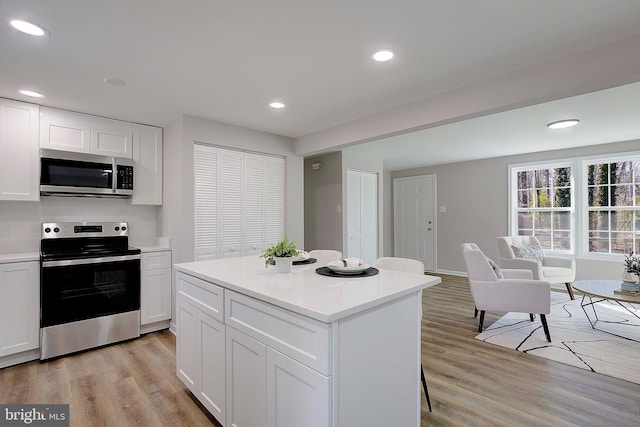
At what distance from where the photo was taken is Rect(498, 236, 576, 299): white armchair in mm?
4363

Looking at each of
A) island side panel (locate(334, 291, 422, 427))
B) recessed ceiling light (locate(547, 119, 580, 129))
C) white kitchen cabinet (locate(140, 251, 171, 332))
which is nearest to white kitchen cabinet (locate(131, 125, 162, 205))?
white kitchen cabinet (locate(140, 251, 171, 332))

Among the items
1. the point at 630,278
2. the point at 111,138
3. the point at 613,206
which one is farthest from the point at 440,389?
the point at 613,206

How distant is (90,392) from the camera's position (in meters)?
2.27

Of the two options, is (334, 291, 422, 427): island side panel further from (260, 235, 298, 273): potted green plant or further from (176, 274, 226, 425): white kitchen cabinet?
(176, 274, 226, 425): white kitchen cabinet

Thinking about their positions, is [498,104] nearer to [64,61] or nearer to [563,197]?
[64,61]

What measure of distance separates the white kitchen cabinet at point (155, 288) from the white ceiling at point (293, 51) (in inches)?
61.6

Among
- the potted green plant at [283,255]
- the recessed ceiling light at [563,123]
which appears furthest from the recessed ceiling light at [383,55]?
the recessed ceiling light at [563,123]

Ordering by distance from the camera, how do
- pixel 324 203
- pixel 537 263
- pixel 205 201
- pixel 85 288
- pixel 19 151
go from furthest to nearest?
pixel 324 203 → pixel 537 263 → pixel 205 201 → pixel 85 288 → pixel 19 151

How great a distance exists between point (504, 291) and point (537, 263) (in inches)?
61.3

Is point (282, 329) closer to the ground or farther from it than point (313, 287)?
closer to the ground

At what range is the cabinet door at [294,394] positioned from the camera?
1.20 meters

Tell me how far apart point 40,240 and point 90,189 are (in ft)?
2.36

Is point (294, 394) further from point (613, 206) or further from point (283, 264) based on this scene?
point (613, 206)

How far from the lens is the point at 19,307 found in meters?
2.72
